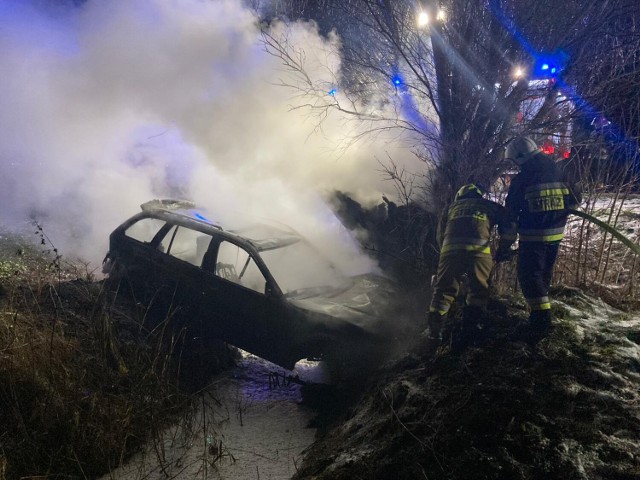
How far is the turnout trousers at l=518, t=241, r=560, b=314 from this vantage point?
379cm

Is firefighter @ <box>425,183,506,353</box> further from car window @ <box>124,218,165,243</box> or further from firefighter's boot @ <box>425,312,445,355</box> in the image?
car window @ <box>124,218,165,243</box>

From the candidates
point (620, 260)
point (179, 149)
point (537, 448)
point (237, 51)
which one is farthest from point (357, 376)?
point (179, 149)

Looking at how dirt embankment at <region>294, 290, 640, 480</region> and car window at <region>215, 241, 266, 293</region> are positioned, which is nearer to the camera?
dirt embankment at <region>294, 290, 640, 480</region>

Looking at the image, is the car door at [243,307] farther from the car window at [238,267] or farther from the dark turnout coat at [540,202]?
the dark turnout coat at [540,202]

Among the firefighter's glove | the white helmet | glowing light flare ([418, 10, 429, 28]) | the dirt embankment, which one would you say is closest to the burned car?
the dirt embankment

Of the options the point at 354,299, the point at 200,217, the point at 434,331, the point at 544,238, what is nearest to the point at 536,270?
the point at 544,238

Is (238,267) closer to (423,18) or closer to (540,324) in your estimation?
(540,324)

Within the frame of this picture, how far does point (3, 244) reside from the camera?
8953 mm

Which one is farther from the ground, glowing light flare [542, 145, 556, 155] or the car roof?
glowing light flare [542, 145, 556, 155]

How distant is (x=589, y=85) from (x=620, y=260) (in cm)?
258

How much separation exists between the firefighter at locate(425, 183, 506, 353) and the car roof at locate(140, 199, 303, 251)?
1.99 meters

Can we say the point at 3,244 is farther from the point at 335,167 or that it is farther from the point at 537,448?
the point at 537,448

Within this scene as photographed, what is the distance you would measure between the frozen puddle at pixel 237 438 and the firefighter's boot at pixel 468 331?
1.58m

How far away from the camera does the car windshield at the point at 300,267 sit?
16.3ft
